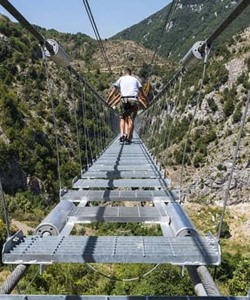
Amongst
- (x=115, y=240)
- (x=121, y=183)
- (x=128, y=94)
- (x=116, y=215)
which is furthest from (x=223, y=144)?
(x=115, y=240)

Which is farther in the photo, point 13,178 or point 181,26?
point 181,26

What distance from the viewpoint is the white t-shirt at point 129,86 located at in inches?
266

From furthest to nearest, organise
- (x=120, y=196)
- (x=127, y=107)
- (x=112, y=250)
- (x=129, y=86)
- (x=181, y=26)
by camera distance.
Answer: (x=181, y=26) < (x=127, y=107) < (x=129, y=86) < (x=120, y=196) < (x=112, y=250)

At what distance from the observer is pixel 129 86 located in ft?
22.2

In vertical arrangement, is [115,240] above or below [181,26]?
below

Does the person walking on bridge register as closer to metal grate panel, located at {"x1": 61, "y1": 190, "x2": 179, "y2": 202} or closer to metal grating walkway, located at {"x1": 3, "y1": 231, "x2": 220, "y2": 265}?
metal grate panel, located at {"x1": 61, "y1": 190, "x2": 179, "y2": 202}

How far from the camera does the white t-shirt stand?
675 centimetres

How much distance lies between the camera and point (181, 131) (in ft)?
178

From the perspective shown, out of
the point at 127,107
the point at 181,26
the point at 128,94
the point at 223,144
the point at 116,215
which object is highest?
the point at 181,26

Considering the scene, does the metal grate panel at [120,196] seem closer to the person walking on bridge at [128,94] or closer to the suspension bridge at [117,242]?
the suspension bridge at [117,242]

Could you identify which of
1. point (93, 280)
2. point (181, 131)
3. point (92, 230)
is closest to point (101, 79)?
point (181, 131)

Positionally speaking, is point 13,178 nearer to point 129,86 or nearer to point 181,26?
point 129,86

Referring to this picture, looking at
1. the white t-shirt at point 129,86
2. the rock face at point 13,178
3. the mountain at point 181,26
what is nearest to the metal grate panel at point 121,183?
the white t-shirt at point 129,86

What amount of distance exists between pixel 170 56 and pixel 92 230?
256 feet
